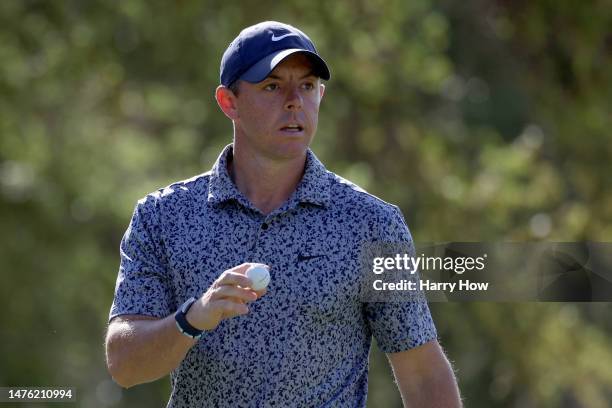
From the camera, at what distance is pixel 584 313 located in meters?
13.1

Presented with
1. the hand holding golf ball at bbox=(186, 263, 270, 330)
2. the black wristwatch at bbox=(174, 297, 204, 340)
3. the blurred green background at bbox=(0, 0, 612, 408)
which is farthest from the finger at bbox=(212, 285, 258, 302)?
the blurred green background at bbox=(0, 0, 612, 408)

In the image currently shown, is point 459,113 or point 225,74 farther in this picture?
point 459,113

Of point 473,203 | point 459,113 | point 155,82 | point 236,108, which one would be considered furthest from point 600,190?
point 236,108

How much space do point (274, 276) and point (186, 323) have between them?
31 centimetres

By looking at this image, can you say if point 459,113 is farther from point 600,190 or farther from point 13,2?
point 13,2

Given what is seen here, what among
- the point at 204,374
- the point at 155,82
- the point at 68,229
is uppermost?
the point at 155,82

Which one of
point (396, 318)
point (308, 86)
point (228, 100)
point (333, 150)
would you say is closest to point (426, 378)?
point (396, 318)

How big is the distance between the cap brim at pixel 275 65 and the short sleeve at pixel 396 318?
1.38 ft

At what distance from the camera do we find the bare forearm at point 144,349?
3.11 meters

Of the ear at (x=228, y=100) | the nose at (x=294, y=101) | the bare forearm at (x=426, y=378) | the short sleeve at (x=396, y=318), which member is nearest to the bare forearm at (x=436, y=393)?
the bare forearm at (x=426, y=378)

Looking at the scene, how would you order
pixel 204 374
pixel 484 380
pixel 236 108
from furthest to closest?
pixel 484 380
pixel 236 108
pixel 204 374

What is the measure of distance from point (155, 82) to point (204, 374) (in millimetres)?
8392

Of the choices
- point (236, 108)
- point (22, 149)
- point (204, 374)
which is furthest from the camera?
point (22, 149)

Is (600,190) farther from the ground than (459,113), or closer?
closer
